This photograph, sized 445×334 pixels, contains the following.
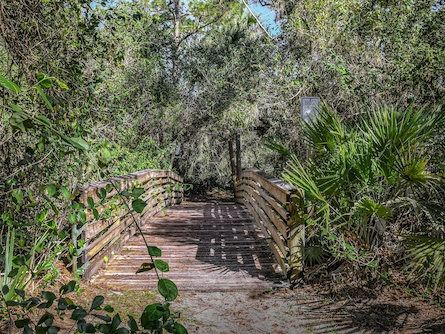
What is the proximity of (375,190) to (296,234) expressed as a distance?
1.00 meters

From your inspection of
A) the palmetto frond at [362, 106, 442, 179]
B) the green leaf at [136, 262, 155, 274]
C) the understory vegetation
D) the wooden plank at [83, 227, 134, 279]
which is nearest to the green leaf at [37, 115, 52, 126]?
the understory vegetation

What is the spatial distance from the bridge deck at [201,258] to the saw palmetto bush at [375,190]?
86cm

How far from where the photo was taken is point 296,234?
484 centimetres

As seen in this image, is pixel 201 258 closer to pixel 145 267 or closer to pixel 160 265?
pixel 145 267

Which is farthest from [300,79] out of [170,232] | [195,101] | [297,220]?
[195,101]

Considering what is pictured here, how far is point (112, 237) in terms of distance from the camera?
5984 millimetres

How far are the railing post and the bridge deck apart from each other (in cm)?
Result: 29

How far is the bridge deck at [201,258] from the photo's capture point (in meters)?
5.02

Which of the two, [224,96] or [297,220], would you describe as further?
[224,96]

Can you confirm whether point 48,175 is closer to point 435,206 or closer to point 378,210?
point 378,210

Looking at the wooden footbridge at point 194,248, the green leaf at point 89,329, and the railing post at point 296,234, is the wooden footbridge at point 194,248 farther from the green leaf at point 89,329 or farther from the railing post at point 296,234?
the green leaf at point 89,329

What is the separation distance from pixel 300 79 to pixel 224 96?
20.9ft

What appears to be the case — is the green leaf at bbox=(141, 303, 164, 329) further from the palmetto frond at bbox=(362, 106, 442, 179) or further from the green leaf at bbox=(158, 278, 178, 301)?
the palmetto frond at bbox=(362, 106, 442, 179)

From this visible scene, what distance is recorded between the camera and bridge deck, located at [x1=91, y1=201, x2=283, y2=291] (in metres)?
5.02
